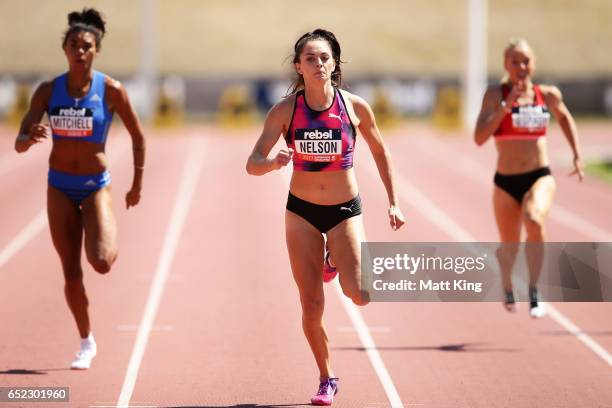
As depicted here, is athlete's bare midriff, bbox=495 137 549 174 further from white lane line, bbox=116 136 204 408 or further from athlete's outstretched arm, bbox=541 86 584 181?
white lane line, bbox=116 136 204 408

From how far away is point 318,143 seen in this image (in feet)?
22.9

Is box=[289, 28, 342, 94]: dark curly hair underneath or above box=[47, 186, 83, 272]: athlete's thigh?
above

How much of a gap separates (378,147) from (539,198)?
3102mm

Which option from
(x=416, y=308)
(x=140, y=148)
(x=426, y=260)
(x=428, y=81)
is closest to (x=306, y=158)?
(x=140, y=148)

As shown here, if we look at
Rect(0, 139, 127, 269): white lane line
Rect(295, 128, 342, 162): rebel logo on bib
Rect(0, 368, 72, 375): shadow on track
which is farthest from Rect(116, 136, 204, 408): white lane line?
Rect(295, 128, 342, 162): rebel logo on bib

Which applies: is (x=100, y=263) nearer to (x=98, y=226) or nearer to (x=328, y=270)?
(x=98, y=226)

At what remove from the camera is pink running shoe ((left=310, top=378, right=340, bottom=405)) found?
23.5 feet

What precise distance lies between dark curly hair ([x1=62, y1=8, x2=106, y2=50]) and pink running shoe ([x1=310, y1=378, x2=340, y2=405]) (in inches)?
105

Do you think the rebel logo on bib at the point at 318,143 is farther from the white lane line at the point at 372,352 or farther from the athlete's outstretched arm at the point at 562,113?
the athlete's outstretched arm at the point at 562,113

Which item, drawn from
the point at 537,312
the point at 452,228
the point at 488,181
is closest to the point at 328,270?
the point at 537,312

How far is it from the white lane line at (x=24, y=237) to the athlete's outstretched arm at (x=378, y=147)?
23.6ft

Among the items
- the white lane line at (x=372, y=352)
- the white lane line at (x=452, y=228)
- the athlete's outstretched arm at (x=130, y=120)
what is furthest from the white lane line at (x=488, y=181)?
the athlete's outstretched arm at (x=130, y=120)

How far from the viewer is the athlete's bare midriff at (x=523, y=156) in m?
10.1

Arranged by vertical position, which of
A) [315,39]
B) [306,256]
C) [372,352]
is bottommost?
[372,352]
